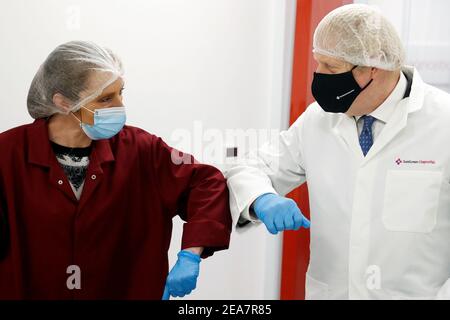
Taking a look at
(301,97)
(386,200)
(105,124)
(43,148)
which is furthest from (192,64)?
(386,200)

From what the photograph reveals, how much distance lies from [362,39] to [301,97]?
829mm

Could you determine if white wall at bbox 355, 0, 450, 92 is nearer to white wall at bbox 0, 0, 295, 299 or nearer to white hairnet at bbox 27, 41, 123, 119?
white wall at bbox 0, 0, 295, 299

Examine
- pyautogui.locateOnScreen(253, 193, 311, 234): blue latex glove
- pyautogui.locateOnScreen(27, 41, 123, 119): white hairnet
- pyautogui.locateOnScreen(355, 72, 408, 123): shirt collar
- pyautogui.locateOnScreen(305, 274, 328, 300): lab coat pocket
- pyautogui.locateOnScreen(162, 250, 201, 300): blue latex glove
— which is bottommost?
pyautogui.locateOnScreen(305, 274, 328, 300): lab coat pocket

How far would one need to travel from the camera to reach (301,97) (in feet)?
7.08

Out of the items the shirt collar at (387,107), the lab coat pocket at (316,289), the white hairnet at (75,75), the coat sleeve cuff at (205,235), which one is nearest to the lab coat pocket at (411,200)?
the shirt collar at (387,107)

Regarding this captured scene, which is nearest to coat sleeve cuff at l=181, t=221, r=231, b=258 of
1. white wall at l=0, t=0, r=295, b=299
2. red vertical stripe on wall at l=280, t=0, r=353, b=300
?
white wall at l=0, t=0, r=295, b=299

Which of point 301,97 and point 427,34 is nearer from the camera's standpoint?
point 427,34

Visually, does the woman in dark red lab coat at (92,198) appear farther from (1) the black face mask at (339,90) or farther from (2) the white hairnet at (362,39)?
(2) the white hairnet at (362,39)

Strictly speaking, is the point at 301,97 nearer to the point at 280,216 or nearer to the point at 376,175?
the point at 376,175

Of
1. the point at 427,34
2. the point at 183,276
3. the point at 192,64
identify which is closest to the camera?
the point at 183,276

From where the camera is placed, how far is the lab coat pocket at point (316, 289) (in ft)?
4.89

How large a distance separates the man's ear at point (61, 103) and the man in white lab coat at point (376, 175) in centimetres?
51

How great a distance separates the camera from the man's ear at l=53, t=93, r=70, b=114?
1.34 m
